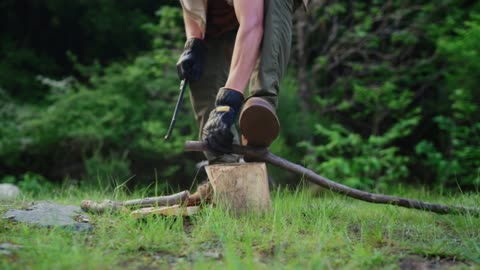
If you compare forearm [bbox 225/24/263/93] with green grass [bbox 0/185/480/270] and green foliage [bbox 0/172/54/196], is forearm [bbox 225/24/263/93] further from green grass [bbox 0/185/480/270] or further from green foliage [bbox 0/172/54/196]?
green foliage [bbox 0/172/54/196]

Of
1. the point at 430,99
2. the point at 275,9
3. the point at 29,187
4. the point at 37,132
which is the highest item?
the point at 275,9

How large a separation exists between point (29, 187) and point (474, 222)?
4.06 meters

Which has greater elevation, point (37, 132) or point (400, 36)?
point (400, 36)

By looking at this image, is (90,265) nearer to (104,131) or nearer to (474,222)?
(474,222)

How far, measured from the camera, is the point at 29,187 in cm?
516

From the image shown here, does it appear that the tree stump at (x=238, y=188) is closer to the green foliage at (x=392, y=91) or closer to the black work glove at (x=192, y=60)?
the black work glove at (x=192, y=60)

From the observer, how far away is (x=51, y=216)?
213 centimetres

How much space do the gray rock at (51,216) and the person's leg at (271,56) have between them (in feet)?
2.94

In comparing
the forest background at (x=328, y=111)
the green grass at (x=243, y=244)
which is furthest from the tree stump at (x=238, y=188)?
the forest background at (x=328, y=111)

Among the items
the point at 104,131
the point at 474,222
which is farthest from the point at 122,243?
the point at 104,131

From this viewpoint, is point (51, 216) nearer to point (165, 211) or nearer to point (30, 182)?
point (165, 211)

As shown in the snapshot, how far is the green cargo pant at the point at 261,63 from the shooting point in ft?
8.06

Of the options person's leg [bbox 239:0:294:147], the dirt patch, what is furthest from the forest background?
the dirt patch

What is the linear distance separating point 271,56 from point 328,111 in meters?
3.85
